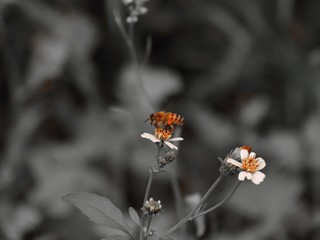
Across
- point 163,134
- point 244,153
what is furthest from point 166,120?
point 244,153

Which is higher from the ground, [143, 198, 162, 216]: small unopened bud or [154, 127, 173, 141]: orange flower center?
[154, 127, 173, 141]: orange flower center

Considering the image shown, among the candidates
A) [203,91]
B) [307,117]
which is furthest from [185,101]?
[307,117]

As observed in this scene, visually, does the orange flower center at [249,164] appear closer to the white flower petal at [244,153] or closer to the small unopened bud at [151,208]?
the white flower petal at [244,153]

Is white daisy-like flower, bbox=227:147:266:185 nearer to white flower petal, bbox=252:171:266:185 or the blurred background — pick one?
white flower petal, bbox=252:171:266:185

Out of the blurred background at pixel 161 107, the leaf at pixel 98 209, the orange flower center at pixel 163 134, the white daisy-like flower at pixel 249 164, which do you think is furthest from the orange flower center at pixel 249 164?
the blurred background at pixel 161 107

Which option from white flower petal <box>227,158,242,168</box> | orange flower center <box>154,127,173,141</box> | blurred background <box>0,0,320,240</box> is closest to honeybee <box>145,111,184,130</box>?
orange flower center <box>154,127,173,141</box>

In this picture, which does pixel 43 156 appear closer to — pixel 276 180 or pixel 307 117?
pixel 276 180
